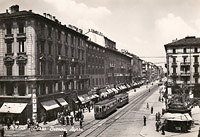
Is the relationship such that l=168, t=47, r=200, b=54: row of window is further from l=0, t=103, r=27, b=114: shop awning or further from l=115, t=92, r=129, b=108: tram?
l=0, t=103, r=27, b=114: shop awning

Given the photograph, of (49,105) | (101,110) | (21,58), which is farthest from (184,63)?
(21,58)

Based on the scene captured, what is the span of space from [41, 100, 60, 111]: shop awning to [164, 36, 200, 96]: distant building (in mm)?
33172

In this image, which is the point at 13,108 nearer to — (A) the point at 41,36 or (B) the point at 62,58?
(A) the point at 41,36

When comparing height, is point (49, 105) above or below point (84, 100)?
above

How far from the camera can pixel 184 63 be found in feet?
210

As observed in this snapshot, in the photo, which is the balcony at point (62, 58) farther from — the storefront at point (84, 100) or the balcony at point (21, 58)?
the storefront at point (84, 100)

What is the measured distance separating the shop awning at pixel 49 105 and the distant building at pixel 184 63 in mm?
33172

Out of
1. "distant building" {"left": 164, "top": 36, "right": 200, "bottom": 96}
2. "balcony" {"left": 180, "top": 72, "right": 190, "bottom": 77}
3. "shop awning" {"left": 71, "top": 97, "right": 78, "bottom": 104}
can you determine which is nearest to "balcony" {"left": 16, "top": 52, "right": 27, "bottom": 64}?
"shop awning" {"left": 71, "top": 97, "right": 78, "bottom": 104}

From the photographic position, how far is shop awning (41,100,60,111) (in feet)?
118

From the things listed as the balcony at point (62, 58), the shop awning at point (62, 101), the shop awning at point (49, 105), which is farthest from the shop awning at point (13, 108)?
the balcony at point (62, 58)

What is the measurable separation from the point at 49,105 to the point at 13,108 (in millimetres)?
5105

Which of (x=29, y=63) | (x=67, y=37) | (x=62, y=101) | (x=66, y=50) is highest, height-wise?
(x=67, y=37)

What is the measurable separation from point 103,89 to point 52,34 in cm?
2710

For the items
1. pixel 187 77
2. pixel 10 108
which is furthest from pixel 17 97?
pixel 187 77
